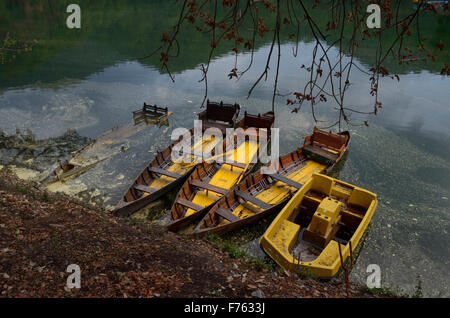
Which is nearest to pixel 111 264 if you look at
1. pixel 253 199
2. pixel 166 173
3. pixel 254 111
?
pixel 253 199

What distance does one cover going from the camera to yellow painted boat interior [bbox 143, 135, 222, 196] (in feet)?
51.0

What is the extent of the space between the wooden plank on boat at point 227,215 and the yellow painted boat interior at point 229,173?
1225mm

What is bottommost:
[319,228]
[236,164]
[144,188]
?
[319,228]

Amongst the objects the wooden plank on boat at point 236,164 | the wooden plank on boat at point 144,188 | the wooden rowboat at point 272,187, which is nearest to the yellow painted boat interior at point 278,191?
the wooden rowboat at point 272,187

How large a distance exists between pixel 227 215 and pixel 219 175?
369cm

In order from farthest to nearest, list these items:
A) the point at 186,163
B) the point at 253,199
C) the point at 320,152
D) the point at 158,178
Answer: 1. the point at 320,152
2. the point at 186,163
3. the point at 158,178
4. the point at 253,199

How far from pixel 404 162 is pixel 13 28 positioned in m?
59.2

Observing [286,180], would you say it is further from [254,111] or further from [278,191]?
[254,111]

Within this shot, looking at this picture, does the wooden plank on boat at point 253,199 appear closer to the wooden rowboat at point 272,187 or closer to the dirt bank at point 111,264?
the wooden rowboat at point 272,187

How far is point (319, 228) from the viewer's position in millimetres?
11609

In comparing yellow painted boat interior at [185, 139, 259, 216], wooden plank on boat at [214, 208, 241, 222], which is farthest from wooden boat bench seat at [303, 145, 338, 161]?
wooden plank on boat at [214, 208, 241, 222]

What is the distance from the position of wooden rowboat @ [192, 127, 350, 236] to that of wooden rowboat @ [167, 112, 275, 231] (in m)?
0.71

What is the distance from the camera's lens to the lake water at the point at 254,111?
13984 millimetres
